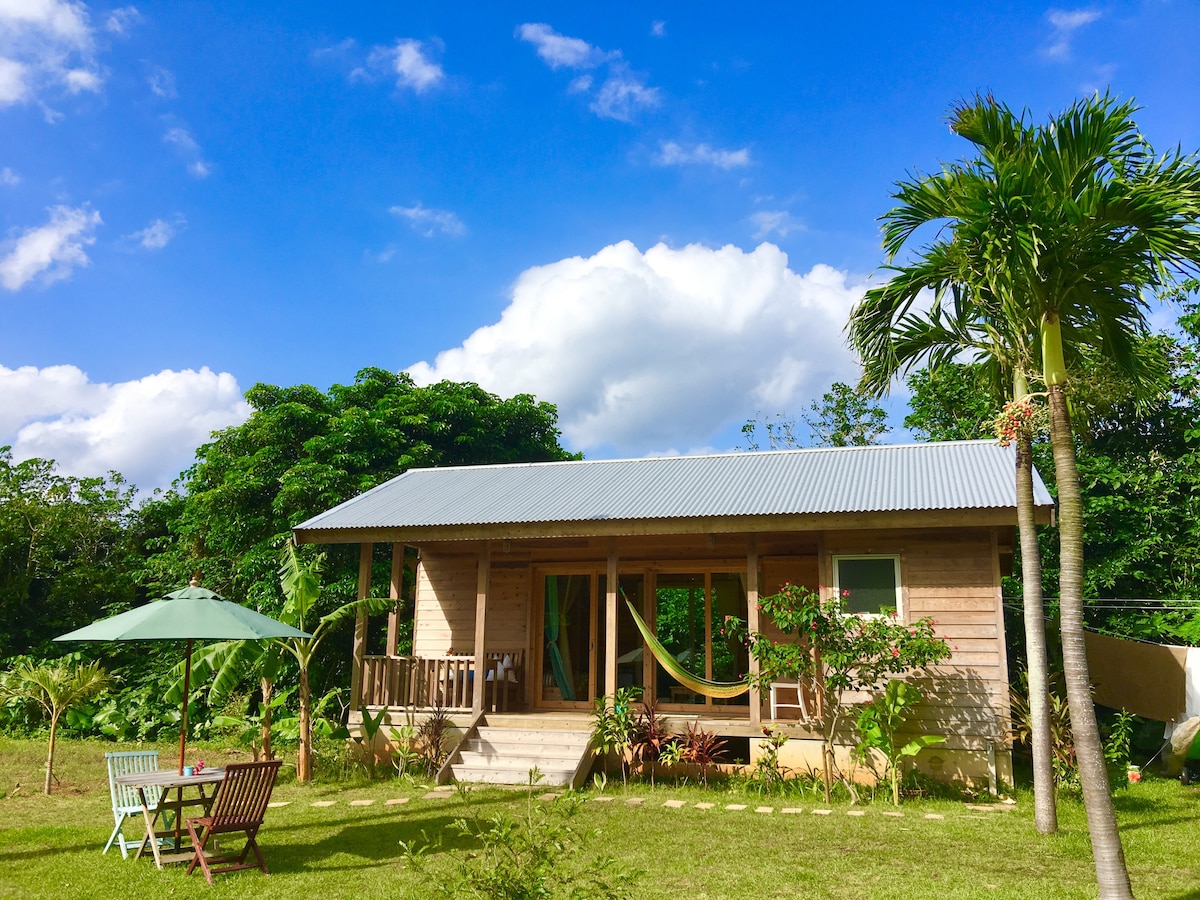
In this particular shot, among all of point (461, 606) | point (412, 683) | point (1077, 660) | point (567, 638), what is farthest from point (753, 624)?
point (461, 606)

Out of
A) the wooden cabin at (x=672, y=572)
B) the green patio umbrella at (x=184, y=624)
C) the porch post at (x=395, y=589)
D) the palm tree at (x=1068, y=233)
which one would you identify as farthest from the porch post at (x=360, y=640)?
the palm tree at (x=1068, y=233)

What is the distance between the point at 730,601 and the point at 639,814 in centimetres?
504

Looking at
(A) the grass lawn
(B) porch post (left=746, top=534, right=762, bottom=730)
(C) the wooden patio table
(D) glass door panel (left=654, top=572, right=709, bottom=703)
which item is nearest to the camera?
(A) the grass lawn

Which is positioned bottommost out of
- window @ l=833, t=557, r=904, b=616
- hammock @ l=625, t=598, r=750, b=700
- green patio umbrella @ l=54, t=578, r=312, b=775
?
hammock @ l=625, t=598, r=750, b=700

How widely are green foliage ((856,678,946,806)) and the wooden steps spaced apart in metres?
3.41

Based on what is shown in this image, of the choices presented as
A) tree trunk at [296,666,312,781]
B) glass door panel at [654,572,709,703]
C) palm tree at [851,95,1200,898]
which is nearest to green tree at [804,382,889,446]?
glass door panel at [654,572,709,703]

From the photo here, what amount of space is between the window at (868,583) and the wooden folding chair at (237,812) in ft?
23.7

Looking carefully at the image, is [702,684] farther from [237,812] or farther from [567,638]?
[237,812]

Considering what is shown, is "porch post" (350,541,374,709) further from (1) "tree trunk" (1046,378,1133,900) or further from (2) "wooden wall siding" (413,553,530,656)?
(1) "tree trunk" (1046,378,1133,900)

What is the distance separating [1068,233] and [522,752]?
8605 mm

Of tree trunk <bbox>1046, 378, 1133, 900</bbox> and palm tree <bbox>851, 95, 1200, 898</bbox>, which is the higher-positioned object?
palm tree <bbox>851, 95, 1200, 898</bbox>

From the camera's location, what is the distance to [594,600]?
46.2ft

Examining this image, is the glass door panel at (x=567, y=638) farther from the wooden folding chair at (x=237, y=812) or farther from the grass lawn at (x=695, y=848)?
the wooden folding chair at (x=237, y=812)

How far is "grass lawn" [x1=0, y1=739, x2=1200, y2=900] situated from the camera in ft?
21.0
